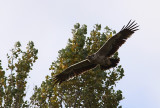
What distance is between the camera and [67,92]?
22406mm

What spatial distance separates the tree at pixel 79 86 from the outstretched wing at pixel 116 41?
3.06m

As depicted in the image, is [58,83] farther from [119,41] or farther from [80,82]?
[119,41]

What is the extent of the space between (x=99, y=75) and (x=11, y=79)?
18.6 ft

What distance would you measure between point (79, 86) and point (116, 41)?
4561 mm

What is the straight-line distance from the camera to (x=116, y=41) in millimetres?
19078

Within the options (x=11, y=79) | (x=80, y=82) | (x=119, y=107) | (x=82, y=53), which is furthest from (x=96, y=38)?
(x=11, y=79)

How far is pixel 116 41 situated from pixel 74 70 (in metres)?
3.12

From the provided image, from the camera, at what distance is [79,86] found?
22.2 meters

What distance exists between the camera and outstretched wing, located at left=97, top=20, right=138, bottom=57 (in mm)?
18797

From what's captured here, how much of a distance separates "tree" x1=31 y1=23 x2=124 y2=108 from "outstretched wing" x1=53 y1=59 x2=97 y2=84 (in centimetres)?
114

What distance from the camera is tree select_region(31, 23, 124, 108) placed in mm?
22062

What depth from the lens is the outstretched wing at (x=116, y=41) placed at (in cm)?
1880

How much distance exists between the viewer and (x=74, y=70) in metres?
20.6

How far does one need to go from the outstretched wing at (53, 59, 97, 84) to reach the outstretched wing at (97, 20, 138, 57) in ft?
4.30
